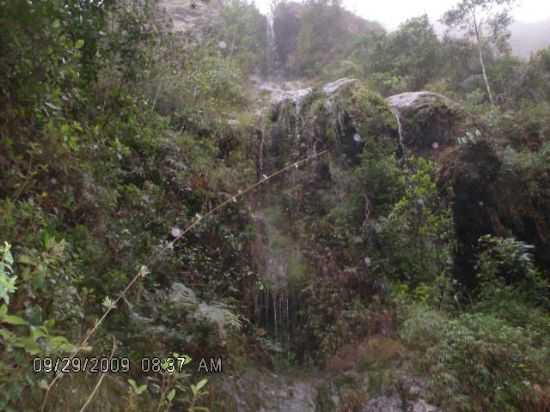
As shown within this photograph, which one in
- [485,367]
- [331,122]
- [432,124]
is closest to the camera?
[485,367]

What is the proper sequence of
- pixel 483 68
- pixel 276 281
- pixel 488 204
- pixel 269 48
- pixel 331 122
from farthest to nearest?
pixel 269 48 → pixel 483 68 → pixel 331 122 → pixel 488 204 → pixel 276 281

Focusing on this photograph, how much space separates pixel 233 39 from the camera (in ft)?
50.8

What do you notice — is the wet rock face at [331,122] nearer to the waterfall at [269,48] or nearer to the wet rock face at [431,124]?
the wet rock face at [431,124]

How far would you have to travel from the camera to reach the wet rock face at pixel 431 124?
8523mm

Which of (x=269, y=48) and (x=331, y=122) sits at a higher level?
(x=269, y=48)

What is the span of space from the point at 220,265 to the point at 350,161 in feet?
13.3

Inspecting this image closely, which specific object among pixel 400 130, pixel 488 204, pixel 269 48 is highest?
pixel 269 48

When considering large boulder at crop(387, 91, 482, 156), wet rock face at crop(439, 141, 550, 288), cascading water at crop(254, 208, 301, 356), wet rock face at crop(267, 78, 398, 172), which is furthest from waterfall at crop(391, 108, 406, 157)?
cascading water at crop(254, 208, 301, 356)

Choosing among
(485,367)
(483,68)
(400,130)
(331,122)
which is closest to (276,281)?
(485,367)

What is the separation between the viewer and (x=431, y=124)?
8758 millimetres

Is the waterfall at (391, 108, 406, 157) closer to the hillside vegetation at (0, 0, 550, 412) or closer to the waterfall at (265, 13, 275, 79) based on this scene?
the hillside vegetation at (0, 0, 550, 412)

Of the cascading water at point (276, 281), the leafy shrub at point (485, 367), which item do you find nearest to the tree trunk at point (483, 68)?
the cascading water at point (276, 281)

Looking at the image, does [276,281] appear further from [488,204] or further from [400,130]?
[400,130]

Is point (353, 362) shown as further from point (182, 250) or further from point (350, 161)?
point (350, 161)
